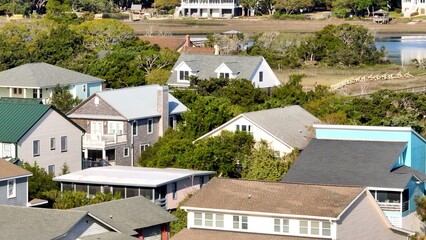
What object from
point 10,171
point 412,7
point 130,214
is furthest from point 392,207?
point 412,7

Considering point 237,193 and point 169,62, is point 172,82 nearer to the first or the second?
point 169,62

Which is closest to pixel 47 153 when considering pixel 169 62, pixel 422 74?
pixel 169 62

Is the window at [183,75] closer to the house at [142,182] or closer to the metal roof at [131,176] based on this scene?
the metal roof at [131,176]

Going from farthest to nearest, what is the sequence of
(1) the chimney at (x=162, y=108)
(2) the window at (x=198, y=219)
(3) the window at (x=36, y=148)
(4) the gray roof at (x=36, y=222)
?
(1) the chimney at (x=162, y=108), (3) the window at (x=36, y=148), (2) the window at (x=198, y=219), (4) the gray roof at (x=36, y=222)

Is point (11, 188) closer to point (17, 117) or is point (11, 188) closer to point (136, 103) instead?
point (17, 117)

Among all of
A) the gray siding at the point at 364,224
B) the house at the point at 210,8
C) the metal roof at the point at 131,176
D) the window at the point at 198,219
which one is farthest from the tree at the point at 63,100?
the house at the point at 210,8

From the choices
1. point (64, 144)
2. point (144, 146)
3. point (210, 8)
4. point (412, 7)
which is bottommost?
point (144, 146)

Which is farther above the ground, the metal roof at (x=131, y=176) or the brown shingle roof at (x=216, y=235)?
the metal roof at (x=131, y=176)
